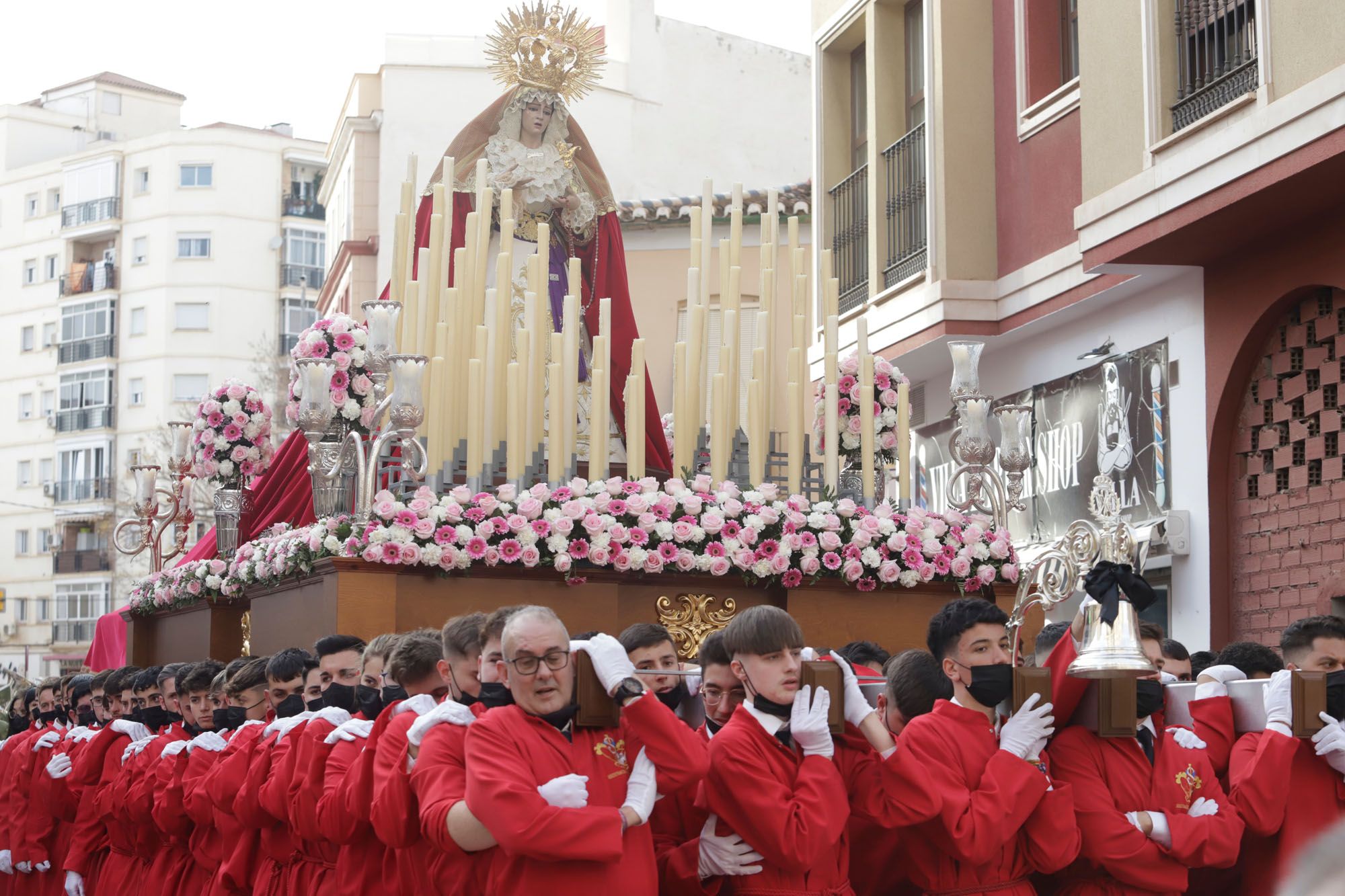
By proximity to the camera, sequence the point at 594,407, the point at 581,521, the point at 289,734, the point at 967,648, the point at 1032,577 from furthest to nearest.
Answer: the point at 594,407 < the point at 581,521 < the point at 1032,577 < the point at 289,734 < the point at 967,648

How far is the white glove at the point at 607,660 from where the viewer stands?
3760 mm

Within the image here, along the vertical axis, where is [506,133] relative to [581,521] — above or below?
above

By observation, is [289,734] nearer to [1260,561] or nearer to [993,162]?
[1260,561]

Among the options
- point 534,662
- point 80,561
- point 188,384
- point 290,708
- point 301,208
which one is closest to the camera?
point 534,662

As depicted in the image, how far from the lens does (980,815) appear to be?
13.0 feet

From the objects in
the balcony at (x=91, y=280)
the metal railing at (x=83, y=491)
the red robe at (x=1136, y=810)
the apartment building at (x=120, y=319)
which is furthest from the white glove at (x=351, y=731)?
the balcony at (x=91, y=280)

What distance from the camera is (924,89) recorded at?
42.0 feet

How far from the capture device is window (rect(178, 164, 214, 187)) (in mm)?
40406

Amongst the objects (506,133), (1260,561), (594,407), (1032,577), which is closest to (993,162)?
(1260,561)

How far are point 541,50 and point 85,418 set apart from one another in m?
34.6

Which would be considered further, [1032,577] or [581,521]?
[581,521]

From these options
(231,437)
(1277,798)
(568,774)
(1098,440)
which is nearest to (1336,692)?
(1277,798)

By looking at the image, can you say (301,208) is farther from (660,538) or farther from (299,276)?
(660,538)

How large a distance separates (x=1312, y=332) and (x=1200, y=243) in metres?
0.82
